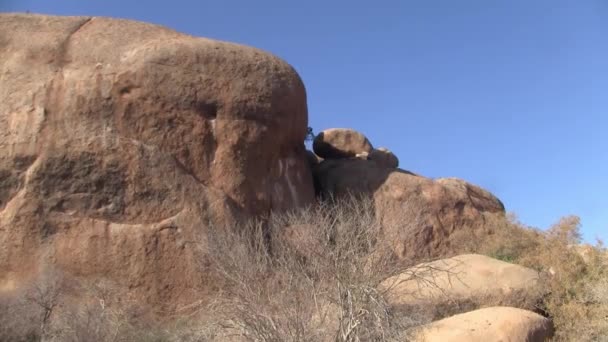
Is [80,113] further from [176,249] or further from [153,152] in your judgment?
[176,249]

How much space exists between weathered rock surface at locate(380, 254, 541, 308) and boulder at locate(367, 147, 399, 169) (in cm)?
638

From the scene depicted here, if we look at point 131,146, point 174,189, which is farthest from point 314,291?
point 131,146

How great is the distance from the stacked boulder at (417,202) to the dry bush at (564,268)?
26.5 inches

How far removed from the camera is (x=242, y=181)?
15.1 m

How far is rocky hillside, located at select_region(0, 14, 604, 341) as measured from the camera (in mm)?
12500

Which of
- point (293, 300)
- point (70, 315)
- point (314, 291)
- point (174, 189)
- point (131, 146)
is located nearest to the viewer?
point (293, 300)

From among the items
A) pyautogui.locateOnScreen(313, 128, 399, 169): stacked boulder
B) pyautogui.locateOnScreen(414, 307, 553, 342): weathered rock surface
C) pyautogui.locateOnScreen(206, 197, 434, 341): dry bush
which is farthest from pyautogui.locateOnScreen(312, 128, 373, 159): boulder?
pyautogui.locateOnScreen(414, 307, 553, 342): weathered rock surface

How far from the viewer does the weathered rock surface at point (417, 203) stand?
55.2 feet

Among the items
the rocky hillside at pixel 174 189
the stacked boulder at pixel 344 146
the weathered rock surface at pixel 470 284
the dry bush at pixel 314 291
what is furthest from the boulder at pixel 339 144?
the dry bush at pixel 314 291

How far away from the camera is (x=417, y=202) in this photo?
1741 centimetres

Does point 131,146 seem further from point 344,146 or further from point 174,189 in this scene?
point 344,146

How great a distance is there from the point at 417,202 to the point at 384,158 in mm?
3712

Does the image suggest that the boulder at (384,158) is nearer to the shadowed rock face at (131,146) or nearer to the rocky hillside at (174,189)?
the rocky hillside at (174,189)

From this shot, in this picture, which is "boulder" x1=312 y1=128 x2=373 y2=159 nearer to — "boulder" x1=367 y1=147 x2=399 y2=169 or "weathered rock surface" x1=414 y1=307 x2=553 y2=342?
"boulder" x1=367 y1=147 x2=399 y2=169
